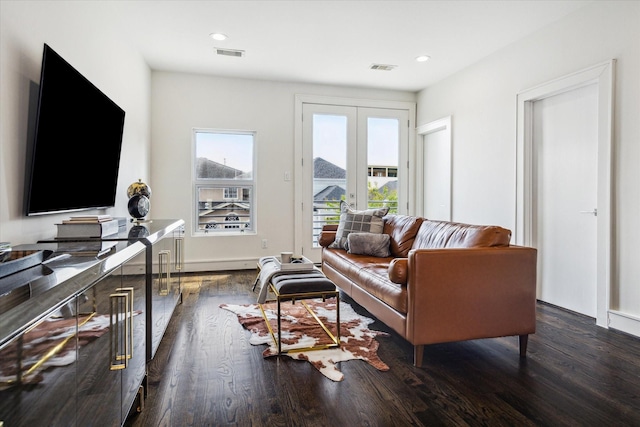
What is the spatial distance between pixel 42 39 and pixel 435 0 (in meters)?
2.68

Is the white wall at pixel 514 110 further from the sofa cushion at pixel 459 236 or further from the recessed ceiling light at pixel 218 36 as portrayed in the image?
the recessed ceiling light at pixel 218 36

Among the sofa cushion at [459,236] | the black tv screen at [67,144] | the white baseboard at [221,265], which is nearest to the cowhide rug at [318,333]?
the sofa cushion at [459,236]

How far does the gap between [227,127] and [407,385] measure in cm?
386

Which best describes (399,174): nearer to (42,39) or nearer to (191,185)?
(191,185)

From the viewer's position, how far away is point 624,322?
2.65 m

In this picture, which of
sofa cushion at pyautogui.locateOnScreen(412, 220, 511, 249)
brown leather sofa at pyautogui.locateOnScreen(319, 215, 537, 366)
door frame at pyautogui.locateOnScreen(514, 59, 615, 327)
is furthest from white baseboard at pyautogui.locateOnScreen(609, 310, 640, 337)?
sofa cushion at pyautogui.locateOnScreen(412, 220, 511, 249)

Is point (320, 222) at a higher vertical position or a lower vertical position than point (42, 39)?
lower

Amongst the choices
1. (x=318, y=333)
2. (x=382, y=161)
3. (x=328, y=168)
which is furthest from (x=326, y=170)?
(x=318, y=333)

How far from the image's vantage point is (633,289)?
264 cm

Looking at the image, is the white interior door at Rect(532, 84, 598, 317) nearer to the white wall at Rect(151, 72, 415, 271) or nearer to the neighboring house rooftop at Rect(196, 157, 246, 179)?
the white wall at Rect(151, 72, 415, 271)

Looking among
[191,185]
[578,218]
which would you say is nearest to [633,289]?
[578,218]

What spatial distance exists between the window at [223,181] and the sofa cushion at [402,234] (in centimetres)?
214

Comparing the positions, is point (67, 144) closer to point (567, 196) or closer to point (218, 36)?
point (218, 36)

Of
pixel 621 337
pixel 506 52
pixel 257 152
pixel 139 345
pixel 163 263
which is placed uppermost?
pixel 506 52
